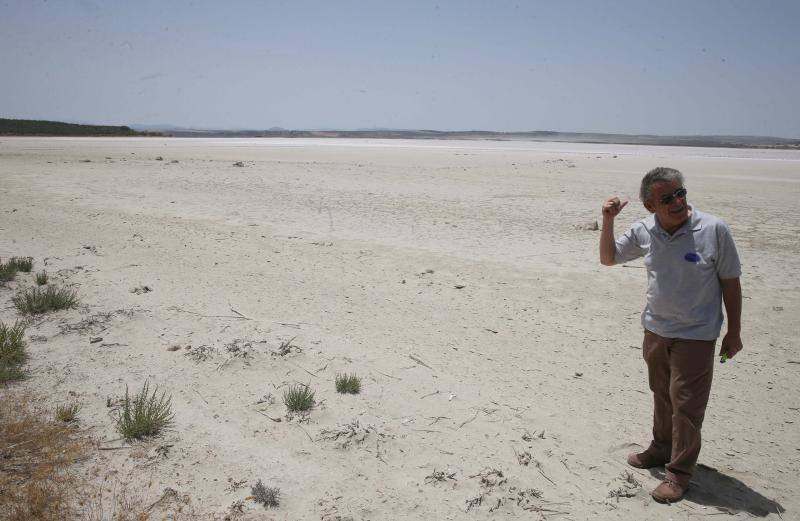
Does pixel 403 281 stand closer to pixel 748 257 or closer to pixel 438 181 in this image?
pixel 748 257

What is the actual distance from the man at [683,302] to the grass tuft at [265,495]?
221cm

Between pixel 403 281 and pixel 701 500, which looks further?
pixel 403 281

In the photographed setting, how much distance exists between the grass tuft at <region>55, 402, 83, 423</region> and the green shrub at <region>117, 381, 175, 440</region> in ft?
0.96

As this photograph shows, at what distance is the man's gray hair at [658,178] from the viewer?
2.87 m

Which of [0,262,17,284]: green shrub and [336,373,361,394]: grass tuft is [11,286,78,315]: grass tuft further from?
[336,373,361,394]: grass tuft

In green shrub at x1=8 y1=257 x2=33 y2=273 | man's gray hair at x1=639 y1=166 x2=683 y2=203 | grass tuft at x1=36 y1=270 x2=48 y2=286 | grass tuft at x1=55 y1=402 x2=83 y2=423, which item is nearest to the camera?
man's gray hair at x1=639 y1=166 x2=683 y2=203

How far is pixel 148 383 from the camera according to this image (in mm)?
4410

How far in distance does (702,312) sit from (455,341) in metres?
2.93

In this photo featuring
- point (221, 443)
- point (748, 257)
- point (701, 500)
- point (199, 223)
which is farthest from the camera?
point (199, 223)

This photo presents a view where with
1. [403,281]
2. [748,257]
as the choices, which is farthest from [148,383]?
[748,257]

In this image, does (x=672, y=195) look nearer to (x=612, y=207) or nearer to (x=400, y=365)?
(x=612, y=207)

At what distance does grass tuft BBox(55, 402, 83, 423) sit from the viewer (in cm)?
377

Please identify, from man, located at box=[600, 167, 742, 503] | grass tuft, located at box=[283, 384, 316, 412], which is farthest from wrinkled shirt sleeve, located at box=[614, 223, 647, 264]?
grass tuft, located at box=[283, 384, 316, 412]

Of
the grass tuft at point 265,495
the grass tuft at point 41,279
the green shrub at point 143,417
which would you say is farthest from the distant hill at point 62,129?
the grass tuft at point 265,495
